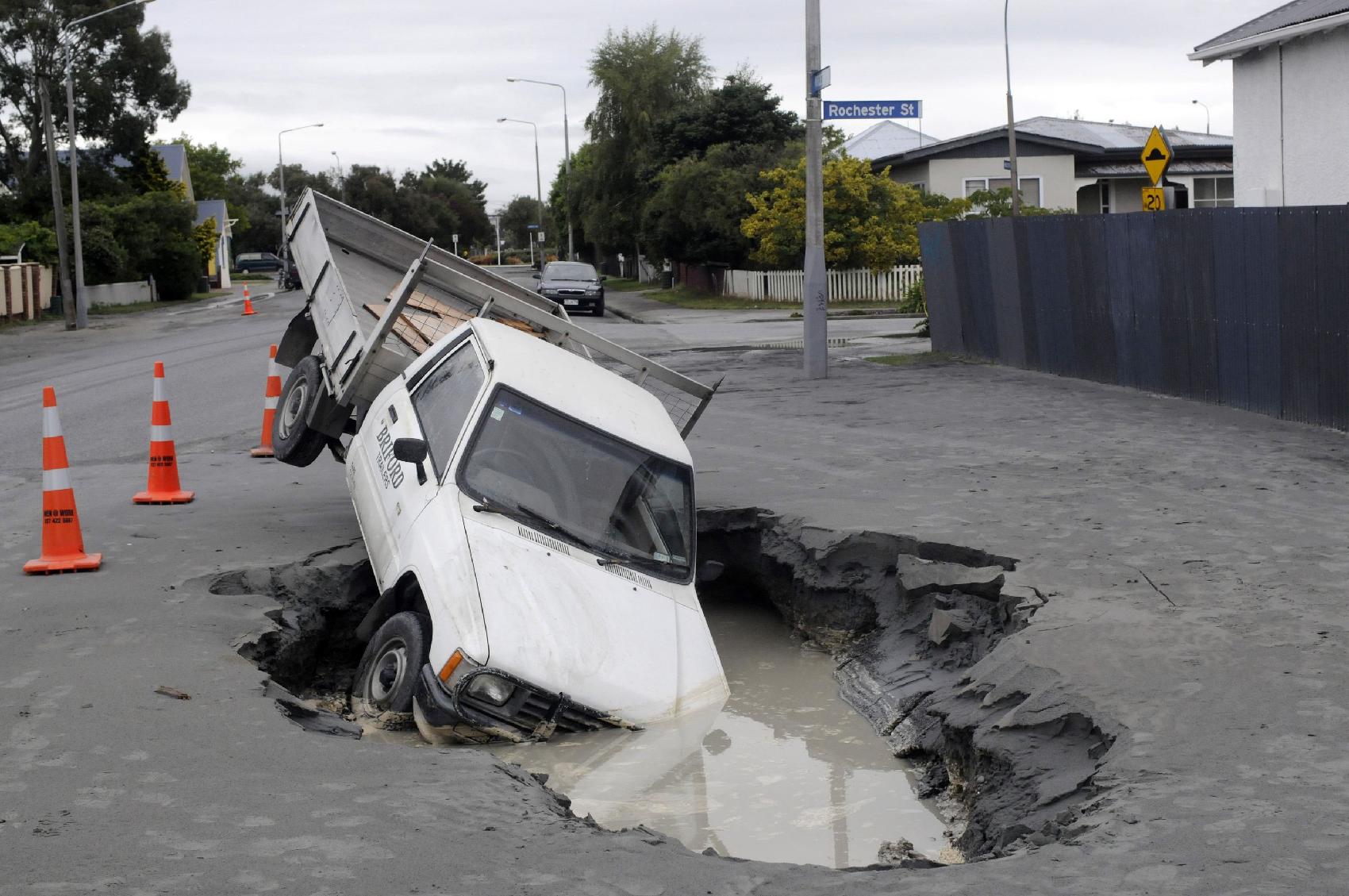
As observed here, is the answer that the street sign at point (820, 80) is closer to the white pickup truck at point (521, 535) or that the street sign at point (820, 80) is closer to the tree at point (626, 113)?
the white pickup truck at point (521, 535)

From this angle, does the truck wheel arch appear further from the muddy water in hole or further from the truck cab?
the muddy water in hole

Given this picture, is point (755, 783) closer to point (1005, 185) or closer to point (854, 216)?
point (854, 216)

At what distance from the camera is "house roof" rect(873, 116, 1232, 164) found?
4781 centimetres

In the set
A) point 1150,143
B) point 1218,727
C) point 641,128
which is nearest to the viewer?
point 1218,727

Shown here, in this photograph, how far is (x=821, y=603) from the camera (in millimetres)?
8797

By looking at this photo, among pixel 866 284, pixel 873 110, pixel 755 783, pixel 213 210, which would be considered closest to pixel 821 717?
pixel 755 783

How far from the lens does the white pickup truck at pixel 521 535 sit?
20.1ft

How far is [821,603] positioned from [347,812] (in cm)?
457

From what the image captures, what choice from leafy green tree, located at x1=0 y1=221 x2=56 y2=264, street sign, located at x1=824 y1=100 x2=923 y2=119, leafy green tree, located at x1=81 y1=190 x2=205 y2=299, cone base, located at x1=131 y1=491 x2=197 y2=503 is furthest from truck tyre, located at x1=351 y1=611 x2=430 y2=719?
leafy green tree, located at x1=81 y1=190 x2=205 y2=299

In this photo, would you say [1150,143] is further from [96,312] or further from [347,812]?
[96,312]

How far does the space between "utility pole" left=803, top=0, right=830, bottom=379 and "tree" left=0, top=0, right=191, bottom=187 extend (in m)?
46.5

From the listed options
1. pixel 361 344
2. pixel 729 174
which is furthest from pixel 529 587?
pixel 729 174

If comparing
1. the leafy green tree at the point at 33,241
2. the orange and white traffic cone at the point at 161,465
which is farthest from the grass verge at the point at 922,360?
the leafy green tree at the point at 33,241

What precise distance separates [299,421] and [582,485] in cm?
405
